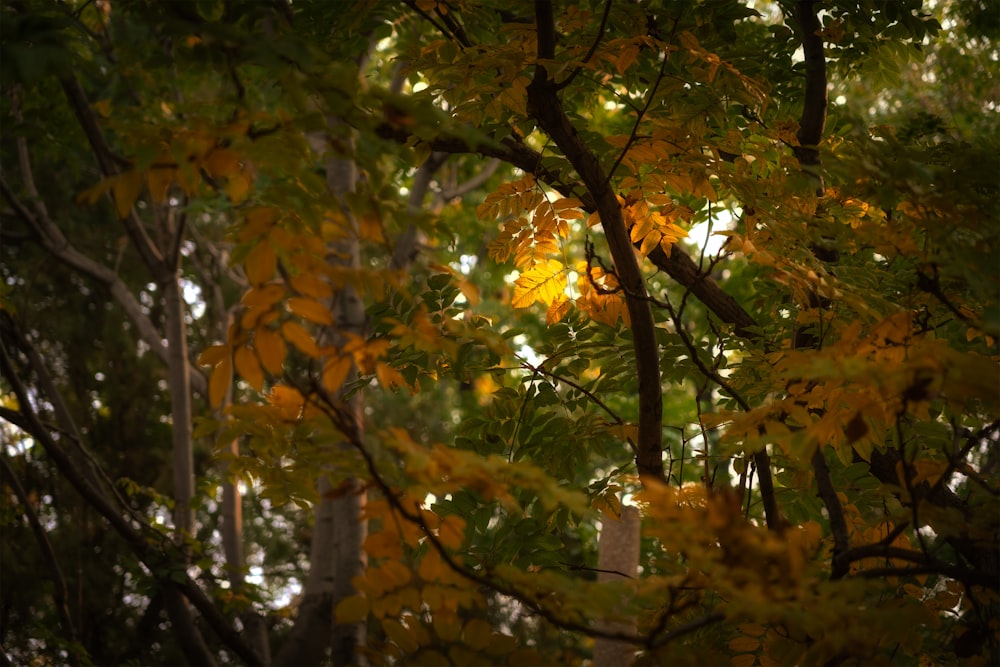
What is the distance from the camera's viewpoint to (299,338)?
1.32 metres

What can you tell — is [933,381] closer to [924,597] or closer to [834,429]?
[834,429]

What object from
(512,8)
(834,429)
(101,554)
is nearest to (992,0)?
(512,8)

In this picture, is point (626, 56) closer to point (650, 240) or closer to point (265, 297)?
point (650, 240)

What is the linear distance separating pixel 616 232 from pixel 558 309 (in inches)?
19.1

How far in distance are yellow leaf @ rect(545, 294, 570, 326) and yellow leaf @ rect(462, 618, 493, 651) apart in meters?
1.22

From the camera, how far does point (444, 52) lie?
7.52 ft

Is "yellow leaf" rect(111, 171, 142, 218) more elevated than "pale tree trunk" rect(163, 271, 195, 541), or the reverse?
"pale tree trunk" rect(163, 271, 195, 541)

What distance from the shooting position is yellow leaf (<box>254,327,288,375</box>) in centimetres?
130

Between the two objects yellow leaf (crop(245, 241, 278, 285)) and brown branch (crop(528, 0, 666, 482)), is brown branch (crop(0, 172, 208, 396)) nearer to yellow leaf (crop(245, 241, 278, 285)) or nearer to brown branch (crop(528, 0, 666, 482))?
brown branch (crop(528, 0, 666, 482))

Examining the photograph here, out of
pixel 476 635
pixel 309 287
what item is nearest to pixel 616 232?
pixel 309 287

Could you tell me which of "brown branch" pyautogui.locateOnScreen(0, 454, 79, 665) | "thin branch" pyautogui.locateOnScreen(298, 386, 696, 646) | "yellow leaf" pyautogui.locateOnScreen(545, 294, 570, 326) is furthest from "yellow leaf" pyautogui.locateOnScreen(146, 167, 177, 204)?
"brown branch" pyautogui.locateOnScreen(0, 454, 79, 665)

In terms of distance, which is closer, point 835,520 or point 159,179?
point 159,179

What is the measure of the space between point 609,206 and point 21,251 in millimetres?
8823

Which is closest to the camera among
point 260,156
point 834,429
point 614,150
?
point 260,156
